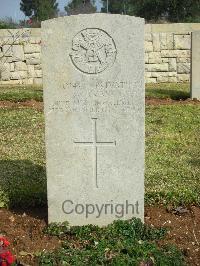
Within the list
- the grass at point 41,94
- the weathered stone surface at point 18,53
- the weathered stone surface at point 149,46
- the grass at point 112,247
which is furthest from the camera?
the weathered stone surface at point 149,46

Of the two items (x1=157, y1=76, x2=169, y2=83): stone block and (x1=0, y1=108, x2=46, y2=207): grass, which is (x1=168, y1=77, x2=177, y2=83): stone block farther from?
(x1=0, y1=108, x2=46, y2=207): grass

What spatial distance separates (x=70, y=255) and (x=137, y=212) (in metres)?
0.76

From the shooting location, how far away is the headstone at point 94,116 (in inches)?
145

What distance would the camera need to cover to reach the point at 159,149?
6.58 m

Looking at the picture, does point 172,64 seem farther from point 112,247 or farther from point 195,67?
point 112,247

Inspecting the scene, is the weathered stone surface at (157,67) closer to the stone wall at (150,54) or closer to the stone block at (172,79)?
the stone wall at (150,54)

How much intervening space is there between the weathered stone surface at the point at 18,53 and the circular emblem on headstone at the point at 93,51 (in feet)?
35.9

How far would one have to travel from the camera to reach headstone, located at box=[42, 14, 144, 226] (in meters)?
3.70

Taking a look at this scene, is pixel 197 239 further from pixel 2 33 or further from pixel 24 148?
pixel 2 33

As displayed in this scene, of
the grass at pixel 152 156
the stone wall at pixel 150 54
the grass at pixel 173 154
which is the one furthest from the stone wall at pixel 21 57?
the grass at pixel 173 154

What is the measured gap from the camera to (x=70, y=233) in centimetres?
396

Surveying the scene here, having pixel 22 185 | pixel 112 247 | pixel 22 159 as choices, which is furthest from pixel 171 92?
pixel 112 247

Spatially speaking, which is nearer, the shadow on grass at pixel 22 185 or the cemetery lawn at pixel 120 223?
the cemetery lawn at pixel 120 223

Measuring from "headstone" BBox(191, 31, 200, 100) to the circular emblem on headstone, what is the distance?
7225 millimetres
